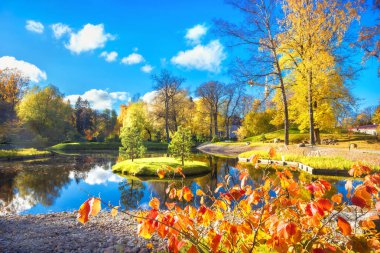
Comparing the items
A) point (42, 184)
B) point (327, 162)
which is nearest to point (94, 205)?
point (42, 184)

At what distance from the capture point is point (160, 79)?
40.6 metres

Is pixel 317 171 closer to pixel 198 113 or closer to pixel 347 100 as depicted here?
pixel 347 100

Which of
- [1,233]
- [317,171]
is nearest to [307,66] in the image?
[317,171]

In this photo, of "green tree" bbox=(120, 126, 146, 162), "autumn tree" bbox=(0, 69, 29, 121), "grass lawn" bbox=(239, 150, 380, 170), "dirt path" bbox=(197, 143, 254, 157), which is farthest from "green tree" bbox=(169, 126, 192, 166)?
"autumn tree" bbox=(0, 69, 29, 121)

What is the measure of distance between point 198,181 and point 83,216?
40.8 feet

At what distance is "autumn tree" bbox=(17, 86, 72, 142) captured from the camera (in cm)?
4550

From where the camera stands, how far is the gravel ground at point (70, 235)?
5.08 meters

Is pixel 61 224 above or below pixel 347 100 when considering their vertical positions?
below

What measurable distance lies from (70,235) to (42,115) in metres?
47.0

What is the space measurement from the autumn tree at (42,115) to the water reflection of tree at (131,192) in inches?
1465

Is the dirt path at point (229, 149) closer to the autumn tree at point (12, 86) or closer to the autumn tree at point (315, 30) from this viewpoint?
the autumn tree at point (315, 30)

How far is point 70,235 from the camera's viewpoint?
5910mm

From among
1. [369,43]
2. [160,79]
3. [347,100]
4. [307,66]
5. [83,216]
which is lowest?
[83,216]

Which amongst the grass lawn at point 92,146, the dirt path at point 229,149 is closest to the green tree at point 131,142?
the dirt path at point 229,149
